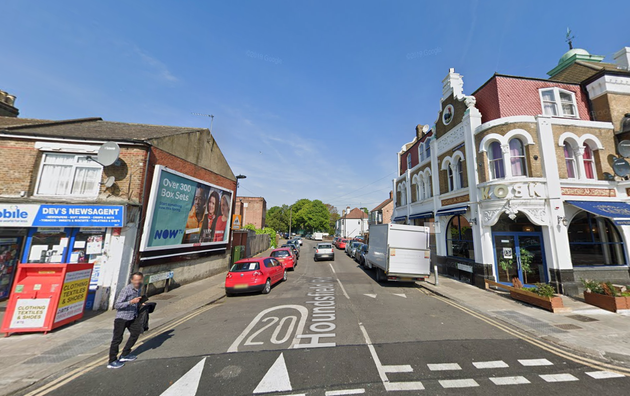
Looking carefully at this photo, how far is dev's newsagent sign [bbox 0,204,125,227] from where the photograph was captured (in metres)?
8.34

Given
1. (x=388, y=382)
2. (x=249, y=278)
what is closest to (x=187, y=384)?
(x=388, y=382)

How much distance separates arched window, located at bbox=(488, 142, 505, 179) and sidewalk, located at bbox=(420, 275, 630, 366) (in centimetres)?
593

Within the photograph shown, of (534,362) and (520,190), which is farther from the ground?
(520,190)

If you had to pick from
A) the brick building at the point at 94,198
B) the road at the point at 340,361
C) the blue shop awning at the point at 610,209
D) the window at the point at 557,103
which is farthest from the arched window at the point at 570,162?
the brick building at the point at 94,198

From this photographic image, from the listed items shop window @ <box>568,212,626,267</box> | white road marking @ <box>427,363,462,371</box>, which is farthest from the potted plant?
white road marking @ <box>427,363,462,371</box>

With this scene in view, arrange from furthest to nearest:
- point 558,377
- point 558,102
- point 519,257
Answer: point 558,102
point 519,257
point 558,377

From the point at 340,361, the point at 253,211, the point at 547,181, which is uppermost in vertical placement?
the point at 253,211

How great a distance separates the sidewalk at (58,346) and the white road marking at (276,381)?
411 centimetres

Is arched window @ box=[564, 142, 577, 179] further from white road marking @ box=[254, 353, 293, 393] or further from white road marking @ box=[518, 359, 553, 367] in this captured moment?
white road marking @ box=[254, 353, 293, 393]

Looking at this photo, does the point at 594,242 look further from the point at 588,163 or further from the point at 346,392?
the point at 346,392

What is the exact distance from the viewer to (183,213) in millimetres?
12281

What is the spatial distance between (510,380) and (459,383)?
1024 mm

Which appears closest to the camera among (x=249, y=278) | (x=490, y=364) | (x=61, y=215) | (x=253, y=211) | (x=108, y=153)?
(x=490, y=364)

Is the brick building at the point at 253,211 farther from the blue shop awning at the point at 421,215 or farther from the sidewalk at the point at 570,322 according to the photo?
the sidewalk at the point at 570,322
